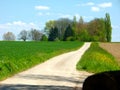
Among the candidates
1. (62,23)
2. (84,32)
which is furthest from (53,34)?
(62,23)

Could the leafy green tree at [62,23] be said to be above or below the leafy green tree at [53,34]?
above

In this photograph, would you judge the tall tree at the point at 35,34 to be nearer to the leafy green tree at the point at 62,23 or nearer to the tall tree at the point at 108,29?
the leafy green tree at the point at 62,23

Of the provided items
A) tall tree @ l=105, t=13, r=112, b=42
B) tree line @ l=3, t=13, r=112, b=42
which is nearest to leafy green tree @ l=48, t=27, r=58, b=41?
tree line @ l=3, t=13, r=112, b=42

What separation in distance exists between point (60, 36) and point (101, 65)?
133803 mm

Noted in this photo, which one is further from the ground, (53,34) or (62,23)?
(62,23)

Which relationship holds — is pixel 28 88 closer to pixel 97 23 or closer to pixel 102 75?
pixel 102 75

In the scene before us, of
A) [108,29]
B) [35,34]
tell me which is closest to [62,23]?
[35,34]

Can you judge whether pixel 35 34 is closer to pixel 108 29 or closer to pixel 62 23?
pixel 62 23

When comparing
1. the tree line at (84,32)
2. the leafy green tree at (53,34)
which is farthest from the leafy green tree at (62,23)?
the leafy green tree at (53,34)

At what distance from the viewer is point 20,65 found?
28.7m

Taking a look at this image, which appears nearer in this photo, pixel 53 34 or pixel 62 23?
pixel 53 34

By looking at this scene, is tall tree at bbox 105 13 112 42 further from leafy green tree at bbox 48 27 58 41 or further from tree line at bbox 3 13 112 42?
leafy green tree at bbox 48 27 58 41

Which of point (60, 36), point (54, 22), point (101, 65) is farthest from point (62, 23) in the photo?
point (101, 65)

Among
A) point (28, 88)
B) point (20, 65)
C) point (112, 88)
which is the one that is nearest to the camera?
point (112, 88)
